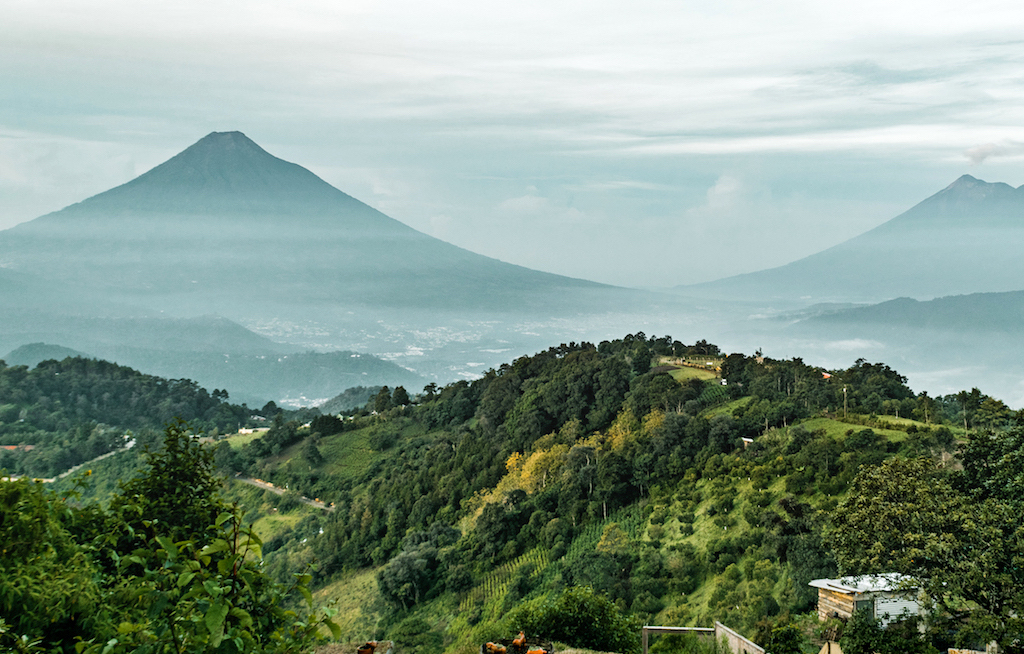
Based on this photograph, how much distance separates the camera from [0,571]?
150 inches

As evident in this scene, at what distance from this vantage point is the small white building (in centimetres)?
1127

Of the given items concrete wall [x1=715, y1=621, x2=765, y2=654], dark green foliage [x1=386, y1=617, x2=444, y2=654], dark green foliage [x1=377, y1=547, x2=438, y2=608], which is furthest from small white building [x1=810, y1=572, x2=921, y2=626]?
dark green foliage [x1=377, y1=547, x2=438, y2=608]

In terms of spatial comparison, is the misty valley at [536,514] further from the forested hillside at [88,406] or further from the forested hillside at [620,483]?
the forested hillside at [88,406]

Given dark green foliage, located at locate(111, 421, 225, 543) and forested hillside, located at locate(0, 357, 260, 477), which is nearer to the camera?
dark green foliage, located at locate(111, 421, 225, 543)

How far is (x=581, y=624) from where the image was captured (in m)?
11.6

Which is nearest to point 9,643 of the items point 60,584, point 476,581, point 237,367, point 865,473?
point 60,584

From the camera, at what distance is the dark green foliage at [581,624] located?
11.4 metres

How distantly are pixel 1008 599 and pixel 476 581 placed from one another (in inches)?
688

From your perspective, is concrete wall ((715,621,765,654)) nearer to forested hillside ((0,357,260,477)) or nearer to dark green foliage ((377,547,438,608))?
dark green foliage ((377,547,438,608))

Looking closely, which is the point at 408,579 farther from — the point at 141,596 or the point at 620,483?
the point at 141,596

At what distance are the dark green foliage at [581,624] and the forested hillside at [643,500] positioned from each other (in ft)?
0.12

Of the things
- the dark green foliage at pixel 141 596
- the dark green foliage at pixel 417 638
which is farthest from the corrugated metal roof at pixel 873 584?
the dark green foliage at pixel 141 596

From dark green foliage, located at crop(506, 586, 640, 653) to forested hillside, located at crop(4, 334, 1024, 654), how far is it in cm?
4

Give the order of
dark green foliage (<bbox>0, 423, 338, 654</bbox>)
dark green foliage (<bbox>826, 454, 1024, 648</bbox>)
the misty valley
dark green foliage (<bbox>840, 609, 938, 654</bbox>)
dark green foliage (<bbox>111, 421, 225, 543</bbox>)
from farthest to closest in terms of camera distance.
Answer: dark green foliage (<bbox>840, 609, 938, 654</bbox>) < dark green foliage (<bbox>826, 454, 1024, 648</bbox>) < dark green foliage (<bbox>111, 421, 225, 543</bbox>) < the misty valley < dark green foliage (<bbox>0, 423, 338, 654</bbox>)
